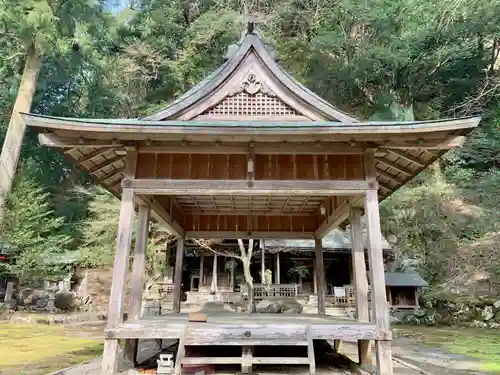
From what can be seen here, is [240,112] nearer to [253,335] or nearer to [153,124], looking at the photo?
[153,124]

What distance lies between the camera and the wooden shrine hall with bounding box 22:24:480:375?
571cm

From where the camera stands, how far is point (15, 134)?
63.7ft

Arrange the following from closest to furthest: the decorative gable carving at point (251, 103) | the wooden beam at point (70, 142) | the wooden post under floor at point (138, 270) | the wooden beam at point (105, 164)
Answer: the wooden beam at point (70, 142) < the wooden post under floor at point (138, 270) < the decorative gable carving at point (251, 103) < the wooden beam at point (105, 164)

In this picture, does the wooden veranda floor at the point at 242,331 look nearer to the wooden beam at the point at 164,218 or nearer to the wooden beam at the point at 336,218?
the wooden beam at the point at 336,218

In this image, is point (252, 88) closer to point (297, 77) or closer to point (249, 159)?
point (249, 159)

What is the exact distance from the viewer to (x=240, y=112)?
7062 millimetres

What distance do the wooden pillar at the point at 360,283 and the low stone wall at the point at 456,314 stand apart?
14200mm

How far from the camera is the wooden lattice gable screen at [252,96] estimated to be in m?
6.88

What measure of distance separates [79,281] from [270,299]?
47.9ft

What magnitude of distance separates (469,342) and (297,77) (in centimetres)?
1811

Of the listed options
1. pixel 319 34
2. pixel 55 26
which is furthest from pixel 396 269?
pixel 55 26

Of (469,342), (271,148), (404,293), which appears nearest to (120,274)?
(271,148)

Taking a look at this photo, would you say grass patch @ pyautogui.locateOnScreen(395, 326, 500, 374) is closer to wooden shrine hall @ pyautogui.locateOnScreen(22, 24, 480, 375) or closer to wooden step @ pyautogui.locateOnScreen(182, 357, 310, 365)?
wooden shrine hall @ pyautogui.locateOnScreen(22, 24, 480, 375)

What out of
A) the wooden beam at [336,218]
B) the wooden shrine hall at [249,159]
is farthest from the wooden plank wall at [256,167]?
the wooden beam at [336,218]
